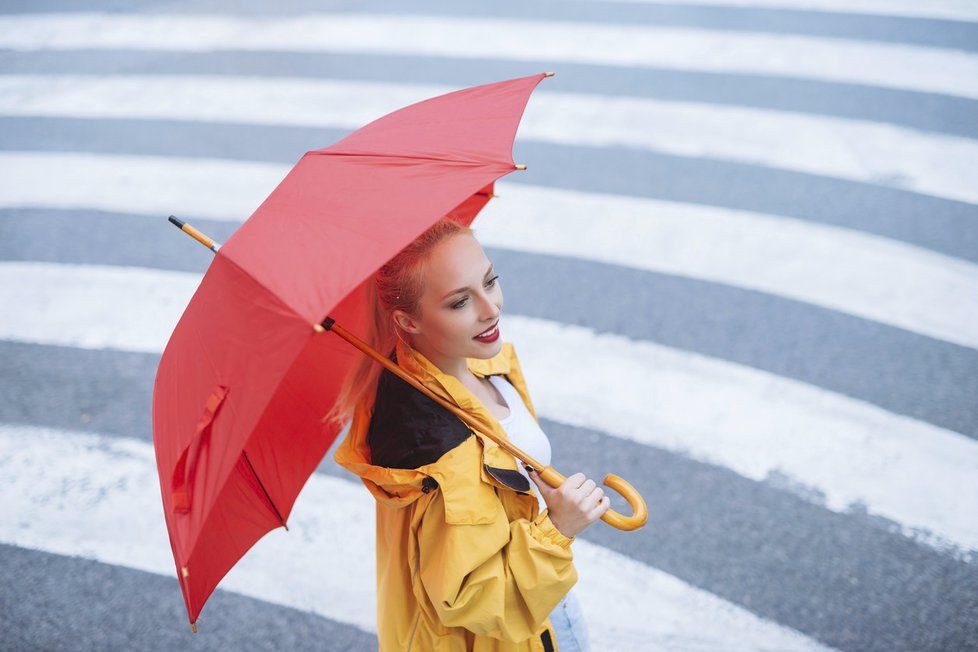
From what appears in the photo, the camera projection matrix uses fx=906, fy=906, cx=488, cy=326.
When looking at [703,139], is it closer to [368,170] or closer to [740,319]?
[740,319]

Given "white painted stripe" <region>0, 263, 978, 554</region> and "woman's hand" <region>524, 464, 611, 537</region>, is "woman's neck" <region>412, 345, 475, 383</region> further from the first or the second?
"white painted stripe" <region>0, 263, 978, 554</region>

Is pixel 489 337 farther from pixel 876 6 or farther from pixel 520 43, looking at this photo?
pixel 876 6

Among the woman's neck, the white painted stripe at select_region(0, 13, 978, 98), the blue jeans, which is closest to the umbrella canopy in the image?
the woman's neck

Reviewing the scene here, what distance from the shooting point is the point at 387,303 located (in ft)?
8.38

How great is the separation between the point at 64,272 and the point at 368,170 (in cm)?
457

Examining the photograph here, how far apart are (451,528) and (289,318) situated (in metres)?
0.69

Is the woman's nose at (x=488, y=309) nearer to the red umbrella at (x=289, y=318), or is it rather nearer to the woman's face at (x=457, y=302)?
the woman's face at (x=457, y=302)

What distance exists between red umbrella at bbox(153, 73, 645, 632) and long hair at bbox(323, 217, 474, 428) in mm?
49

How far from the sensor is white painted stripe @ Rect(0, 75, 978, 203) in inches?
269

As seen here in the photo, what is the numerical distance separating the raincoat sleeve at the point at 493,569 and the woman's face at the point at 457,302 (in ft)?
1.40

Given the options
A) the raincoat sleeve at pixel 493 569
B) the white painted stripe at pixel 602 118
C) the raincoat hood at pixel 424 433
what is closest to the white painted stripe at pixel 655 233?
the white painted stripe at pixel 602 118

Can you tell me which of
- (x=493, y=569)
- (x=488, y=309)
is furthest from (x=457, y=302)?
(x=493, y=569)

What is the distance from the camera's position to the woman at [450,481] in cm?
228

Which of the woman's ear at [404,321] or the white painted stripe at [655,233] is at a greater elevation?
the woman's ear at [404,321]
